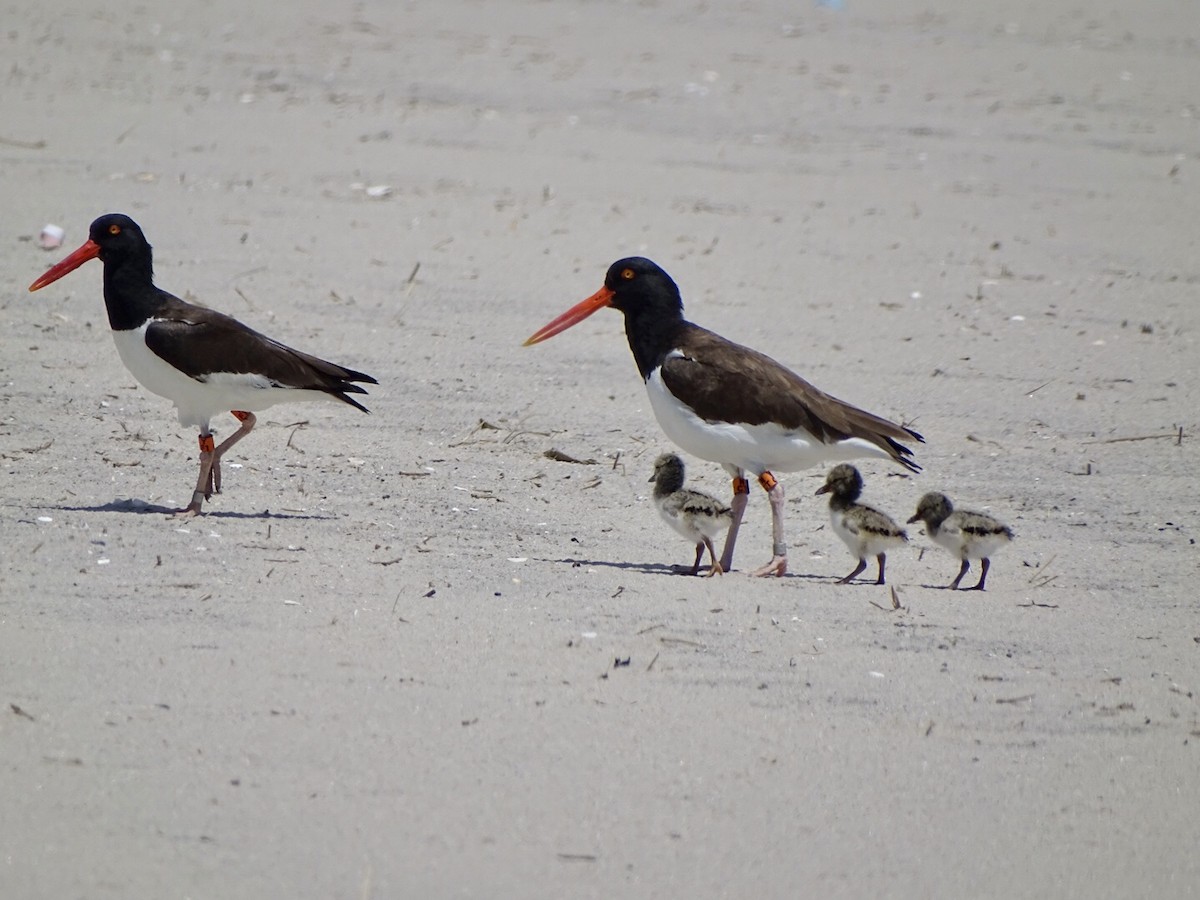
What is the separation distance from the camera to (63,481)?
25.2ft

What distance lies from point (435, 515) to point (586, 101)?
30.9ft

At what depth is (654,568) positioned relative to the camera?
7.41 meters

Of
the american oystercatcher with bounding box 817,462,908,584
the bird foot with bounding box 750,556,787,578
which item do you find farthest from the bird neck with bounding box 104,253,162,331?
the american oystercatcher with bounding box 817,462,908,584

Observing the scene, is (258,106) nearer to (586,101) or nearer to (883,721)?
(586,101)

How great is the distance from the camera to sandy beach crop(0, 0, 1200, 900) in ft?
16.4

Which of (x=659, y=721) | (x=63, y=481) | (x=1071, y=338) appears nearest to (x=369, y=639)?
(x=659, y=721)

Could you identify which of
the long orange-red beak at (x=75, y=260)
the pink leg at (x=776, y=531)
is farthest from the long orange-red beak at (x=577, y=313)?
the long orange-red beak at (x=75, y=260)

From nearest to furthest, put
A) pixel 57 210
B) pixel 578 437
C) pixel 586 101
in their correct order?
pixel 578 437, pixel 57 210, pixel 586 101

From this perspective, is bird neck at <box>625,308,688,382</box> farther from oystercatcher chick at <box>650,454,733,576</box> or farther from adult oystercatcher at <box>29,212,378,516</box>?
adult oystercatcher at <box>29,212,378,516</box>

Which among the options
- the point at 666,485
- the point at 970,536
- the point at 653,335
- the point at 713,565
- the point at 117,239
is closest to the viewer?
the point at 970,536

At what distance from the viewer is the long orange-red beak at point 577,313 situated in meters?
8.25

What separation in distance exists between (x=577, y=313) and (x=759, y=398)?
1.69 metres

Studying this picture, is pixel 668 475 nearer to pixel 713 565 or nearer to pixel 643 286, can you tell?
pixel 713 565

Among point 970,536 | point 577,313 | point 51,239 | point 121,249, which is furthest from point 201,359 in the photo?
point 51,239
